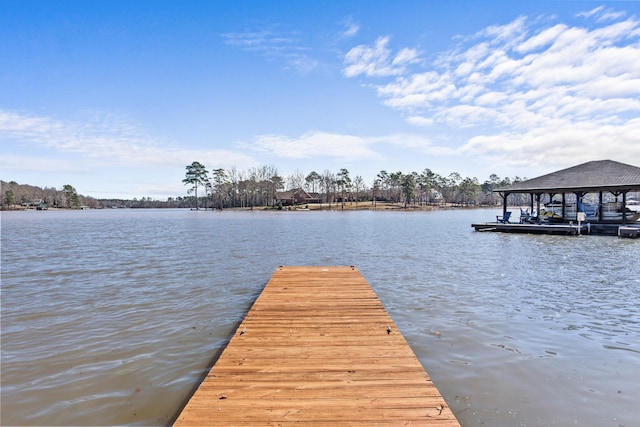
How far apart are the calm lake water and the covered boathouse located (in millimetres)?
11965

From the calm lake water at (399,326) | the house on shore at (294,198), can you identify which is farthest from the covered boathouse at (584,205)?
the house on shore at (294,198)

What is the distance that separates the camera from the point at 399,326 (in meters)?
6.57

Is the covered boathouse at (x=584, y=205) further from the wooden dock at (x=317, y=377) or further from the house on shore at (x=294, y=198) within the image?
the house on shore at (x=294, y=198)

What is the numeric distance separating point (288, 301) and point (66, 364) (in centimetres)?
352

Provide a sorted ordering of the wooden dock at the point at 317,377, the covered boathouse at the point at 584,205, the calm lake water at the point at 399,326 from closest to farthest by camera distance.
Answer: the wooden dock at the point at 317,377 < the calm lake water at the point at 399,326 < the covered boathouse at the point at 584,205

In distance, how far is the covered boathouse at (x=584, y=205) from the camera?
24062 mm

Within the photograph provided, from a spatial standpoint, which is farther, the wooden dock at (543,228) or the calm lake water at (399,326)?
the wooden dock at (543,228)

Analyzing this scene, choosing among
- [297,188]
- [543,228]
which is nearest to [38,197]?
[297,188]

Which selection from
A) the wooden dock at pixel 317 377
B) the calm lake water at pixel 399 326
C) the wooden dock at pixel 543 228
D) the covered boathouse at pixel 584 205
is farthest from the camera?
the covered boathouse at pixel 584 205

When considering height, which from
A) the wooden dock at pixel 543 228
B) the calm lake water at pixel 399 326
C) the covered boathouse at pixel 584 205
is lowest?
the calm lake water at pixel 399 326

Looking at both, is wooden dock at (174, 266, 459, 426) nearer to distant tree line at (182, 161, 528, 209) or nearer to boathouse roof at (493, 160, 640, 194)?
boathouse roof at (493, 160, 640, 194)

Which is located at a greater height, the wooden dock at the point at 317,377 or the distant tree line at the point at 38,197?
the distant tree line at the point at 38,197

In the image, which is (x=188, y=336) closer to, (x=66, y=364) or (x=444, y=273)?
(x=66, y=364)

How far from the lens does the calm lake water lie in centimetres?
406
